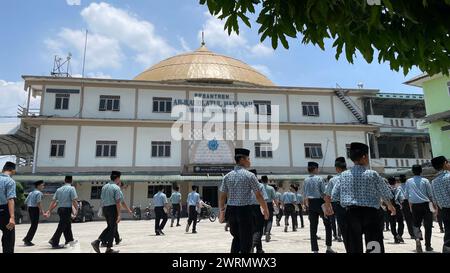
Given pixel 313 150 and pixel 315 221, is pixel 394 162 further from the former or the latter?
pixel 315 221

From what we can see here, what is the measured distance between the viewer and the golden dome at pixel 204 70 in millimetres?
34250

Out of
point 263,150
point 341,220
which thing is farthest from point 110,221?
point 263,150

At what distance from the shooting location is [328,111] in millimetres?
31531

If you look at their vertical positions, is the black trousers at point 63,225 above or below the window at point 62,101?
below

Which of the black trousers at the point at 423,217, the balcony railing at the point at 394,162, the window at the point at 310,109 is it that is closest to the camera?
the black trousers at the point at 423,217

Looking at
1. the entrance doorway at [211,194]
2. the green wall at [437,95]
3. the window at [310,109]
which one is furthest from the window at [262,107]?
the green wall at [437,95]

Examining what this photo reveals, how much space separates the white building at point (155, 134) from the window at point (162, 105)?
8 centimetres

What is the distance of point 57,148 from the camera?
2678 centimetres

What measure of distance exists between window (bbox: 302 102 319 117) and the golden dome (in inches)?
245

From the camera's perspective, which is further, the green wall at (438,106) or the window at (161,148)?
the window at (161,148)

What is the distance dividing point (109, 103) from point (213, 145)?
27.8 ft

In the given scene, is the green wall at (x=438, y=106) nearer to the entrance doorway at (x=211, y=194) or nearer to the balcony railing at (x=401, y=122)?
the balcony railing at (x=401, y=122)

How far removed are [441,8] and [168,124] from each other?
25959 millimetres
